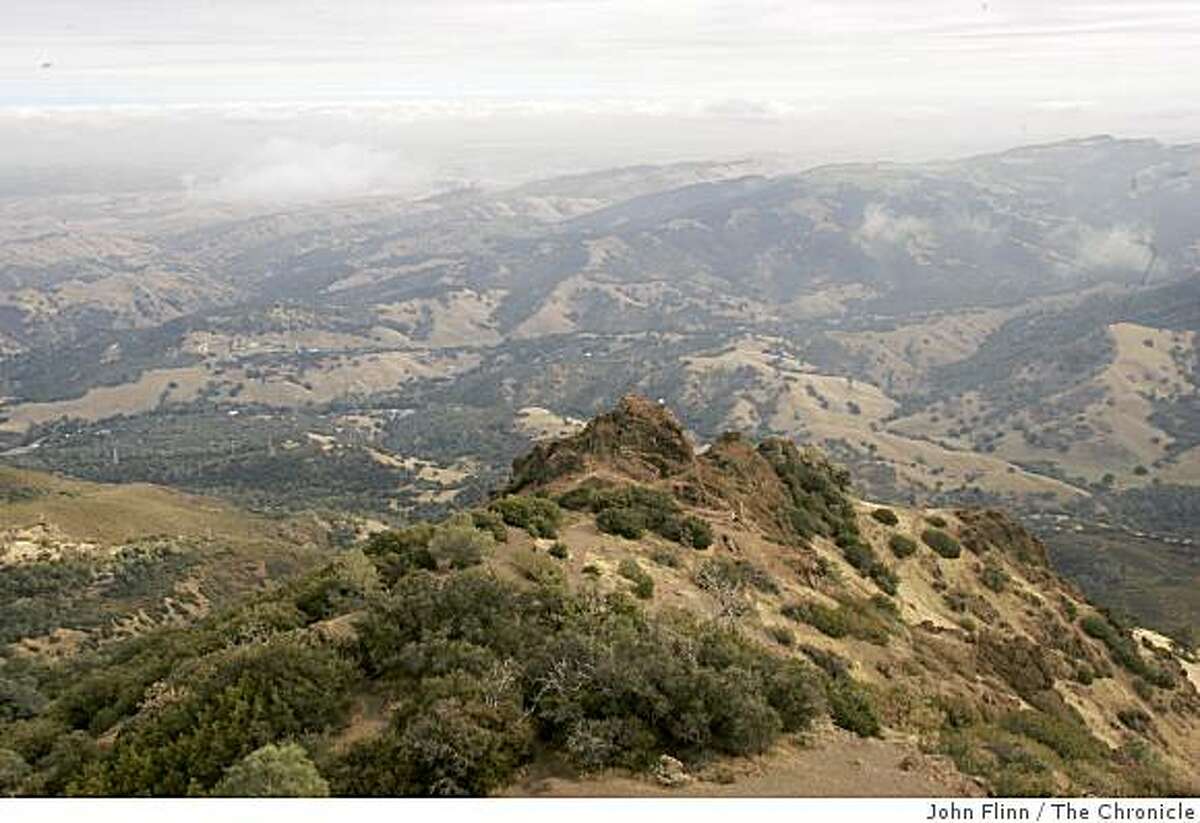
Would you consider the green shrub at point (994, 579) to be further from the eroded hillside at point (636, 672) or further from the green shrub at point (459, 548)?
the green shrub at point (459, 548)

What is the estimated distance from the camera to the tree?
16422mm

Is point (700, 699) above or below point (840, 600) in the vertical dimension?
above

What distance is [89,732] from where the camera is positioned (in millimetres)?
26844

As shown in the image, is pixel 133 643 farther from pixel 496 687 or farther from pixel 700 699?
pixel 700 699

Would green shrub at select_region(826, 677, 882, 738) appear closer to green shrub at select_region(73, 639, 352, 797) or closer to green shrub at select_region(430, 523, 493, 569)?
green shrub at select_region(430, 523, 493, 569)

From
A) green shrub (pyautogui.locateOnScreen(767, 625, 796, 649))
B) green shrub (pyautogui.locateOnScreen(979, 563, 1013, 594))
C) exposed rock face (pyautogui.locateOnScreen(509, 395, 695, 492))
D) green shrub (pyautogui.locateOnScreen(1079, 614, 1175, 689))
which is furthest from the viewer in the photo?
green shrub (pyautogui.locateOnScreen(979, 563, 1013, 594))

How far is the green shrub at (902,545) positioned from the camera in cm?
5453

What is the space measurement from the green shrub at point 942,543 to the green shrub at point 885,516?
1.77 m

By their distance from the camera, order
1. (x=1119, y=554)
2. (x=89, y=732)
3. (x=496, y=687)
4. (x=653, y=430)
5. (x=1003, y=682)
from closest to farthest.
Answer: (x=496, y=687) → (x=89, y=732) → (x=1003, y=682) → (x=653, y=430) → (x=1119, y=554)

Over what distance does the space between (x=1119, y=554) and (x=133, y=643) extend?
16801cm

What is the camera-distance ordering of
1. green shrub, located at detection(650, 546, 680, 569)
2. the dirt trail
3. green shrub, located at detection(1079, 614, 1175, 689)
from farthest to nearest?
green shrub, located at detection(1079, 614, 1175, 689)
green shrub, located at detection(650, 546, 680, 569)
the dirt trail

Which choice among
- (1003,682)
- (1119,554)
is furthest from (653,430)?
(1119,554)

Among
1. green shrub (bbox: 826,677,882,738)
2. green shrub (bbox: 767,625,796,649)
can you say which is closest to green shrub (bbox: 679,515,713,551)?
green shrub (bbox: 767,625,796,649)

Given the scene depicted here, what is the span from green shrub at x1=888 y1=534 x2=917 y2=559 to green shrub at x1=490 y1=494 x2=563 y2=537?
22143 mm
